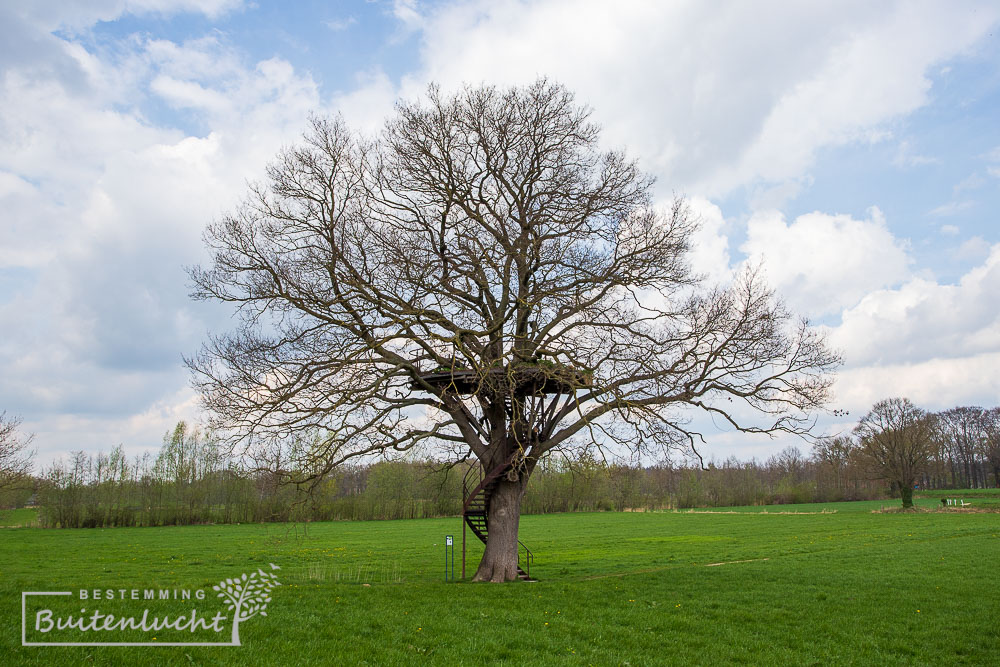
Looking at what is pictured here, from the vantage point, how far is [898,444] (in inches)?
2142

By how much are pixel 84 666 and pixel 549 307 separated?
10878 mm

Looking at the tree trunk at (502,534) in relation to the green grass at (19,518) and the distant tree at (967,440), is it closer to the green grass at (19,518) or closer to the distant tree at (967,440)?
the green grass at (19,518)

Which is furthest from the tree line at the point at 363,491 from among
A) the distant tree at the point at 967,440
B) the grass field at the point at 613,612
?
the distant tree at the point at 967,440

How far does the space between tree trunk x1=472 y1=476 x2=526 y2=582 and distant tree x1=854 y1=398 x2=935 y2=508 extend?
51.2 meters

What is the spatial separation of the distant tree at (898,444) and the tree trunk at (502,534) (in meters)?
51.2

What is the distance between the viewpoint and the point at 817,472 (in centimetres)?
9244

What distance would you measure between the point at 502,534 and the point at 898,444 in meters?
52.4

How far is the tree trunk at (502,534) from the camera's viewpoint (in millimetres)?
15703

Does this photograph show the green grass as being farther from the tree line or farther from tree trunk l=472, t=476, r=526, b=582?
tree trunk l=472, t=476, r=526, b=582

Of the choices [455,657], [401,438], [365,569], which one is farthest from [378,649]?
[365,569]

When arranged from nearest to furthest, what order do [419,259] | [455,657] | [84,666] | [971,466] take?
[84,666], [455,657], [419,259], [971,466]

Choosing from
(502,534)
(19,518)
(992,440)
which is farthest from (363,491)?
(992,440)

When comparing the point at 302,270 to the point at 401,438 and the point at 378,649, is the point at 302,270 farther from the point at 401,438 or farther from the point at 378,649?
the point at 378,649

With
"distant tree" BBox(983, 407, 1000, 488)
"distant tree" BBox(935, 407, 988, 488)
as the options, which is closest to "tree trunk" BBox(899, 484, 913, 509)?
"distant tree" BBox(983, 407, 1000, 488)
